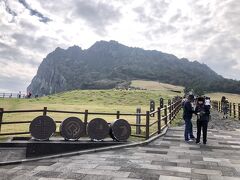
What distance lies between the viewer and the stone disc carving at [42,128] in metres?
12.6

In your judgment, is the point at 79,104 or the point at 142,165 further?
the point at 79,104

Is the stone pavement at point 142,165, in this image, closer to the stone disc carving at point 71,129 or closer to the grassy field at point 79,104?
the stone disc carving at point 71,129

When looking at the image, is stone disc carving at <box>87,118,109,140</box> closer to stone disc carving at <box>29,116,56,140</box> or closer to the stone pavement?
the stone pavement

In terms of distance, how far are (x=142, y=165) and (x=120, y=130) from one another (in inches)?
153

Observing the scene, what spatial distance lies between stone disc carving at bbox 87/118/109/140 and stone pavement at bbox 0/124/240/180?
4.24 feet

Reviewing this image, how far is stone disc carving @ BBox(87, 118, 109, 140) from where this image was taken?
1309cm

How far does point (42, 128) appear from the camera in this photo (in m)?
12.7

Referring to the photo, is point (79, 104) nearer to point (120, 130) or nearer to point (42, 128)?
point (120, 130)

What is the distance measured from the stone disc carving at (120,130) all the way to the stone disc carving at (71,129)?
124 centimetres

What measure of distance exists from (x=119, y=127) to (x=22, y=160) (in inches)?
167

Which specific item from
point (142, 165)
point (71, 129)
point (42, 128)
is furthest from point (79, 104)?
point (142, 165)

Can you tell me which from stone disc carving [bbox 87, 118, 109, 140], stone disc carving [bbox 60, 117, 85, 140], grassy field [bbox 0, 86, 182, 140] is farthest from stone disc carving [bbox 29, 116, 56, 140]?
grassy field [bbox 0, 86, 182, 140]

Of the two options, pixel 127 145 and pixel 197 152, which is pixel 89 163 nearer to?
pixel 127 145

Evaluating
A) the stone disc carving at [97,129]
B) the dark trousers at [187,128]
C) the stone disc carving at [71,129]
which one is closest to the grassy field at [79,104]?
the stone disc carving at [71,129]
